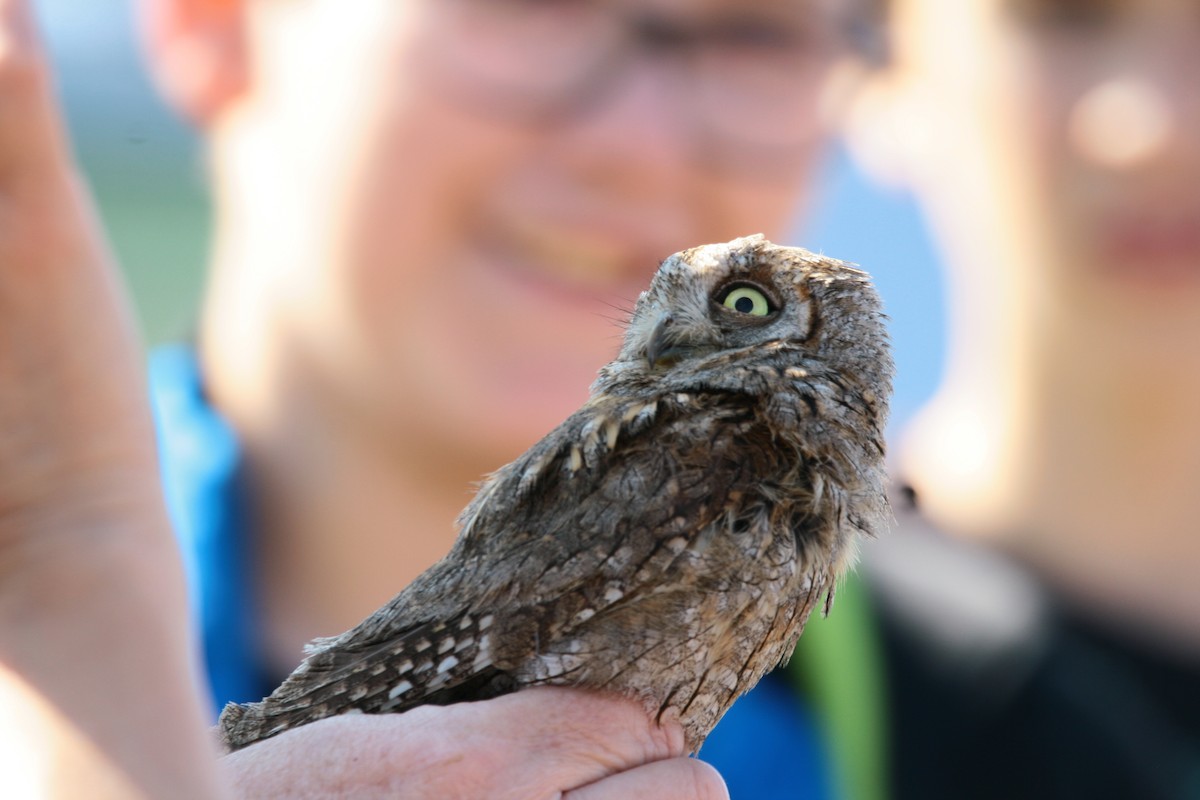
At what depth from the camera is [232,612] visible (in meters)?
3.05

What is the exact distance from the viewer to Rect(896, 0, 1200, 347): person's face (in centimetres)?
376

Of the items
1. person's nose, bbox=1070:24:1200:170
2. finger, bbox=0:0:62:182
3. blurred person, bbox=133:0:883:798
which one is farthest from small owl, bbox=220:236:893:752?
person's nose, bbox=1070:24:1200:170

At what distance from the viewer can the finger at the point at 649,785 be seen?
142 cm

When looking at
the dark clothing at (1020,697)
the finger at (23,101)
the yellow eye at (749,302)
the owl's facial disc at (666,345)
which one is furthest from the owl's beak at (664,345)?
the dark clothing at (1020,697)

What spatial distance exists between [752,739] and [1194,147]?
2878 millimetres

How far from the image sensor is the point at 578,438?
A: 1352mm

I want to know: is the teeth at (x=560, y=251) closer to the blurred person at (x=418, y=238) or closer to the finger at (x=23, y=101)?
the blurred person at (x=418, y=238)

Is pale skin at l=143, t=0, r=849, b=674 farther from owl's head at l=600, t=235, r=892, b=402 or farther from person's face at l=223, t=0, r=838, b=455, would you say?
owl's head at l=600, t=235, r=892, b=402

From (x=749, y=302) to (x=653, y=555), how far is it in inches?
20.2

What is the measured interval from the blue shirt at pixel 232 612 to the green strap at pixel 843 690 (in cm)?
7

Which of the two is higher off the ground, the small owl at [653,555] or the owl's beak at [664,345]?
the owl's beak at [664,345]

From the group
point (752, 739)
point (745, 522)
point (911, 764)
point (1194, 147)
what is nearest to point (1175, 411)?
point (1194, 147)

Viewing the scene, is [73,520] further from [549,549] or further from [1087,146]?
[1087,146]

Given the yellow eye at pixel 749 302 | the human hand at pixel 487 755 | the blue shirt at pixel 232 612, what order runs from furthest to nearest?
the blue shirt at pixel 232 612 < the yellow eye at pixel 749 302 < the human hand at pixel 487 755
